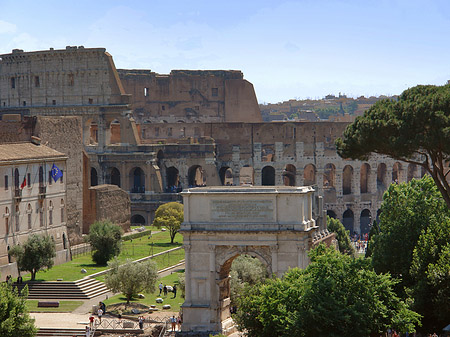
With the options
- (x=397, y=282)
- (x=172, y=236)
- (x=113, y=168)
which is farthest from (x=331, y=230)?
(x=397, y=282)

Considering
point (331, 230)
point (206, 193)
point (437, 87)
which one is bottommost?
point (331, 230)

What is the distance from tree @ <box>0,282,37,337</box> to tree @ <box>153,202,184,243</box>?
29.2m

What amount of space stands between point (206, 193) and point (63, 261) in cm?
1767

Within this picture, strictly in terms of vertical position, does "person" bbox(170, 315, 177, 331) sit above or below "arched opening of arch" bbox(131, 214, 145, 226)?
below

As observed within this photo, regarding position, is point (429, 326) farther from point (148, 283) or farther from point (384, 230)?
point (148, 283)

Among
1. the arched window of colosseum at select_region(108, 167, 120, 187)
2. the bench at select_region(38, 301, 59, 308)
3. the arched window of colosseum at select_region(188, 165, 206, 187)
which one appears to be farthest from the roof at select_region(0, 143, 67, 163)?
the arched window of colosseum at select_region(188, 165, 206, 187)

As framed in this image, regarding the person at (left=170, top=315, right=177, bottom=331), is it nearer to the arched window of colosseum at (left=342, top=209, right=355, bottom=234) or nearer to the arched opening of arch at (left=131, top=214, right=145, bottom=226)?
the arched opening of arch at (left=131, top=214, right=145, bottom=226)

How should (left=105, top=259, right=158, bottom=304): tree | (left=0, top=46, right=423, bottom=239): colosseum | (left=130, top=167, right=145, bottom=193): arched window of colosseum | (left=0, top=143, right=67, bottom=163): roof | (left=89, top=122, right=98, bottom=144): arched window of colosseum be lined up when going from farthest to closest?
(left=89, top=122, right=98, bottom=144): arched window of colosseum → (left=130, top=167, right=145, bottom=193): arched window of colosseum → (left=0, top=46, right=423, bottom=239): colosseum → (left=0, top=143, right=67, bottom=163): roof → (left=105, top=259, right=158, bottom=304): tree

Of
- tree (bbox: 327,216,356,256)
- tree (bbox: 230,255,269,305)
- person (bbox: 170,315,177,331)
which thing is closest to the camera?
person (bbox: 170,315,177,331)

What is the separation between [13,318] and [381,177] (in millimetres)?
69781

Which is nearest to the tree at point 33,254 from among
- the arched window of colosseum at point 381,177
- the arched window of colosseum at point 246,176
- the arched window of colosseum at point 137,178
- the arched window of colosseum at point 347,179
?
the arched window of colosseum at point 137,178

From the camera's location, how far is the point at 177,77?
11144 cm

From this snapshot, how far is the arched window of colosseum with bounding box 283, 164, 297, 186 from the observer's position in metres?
99.3

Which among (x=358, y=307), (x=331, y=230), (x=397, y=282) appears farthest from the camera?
(x=331, y=230)
